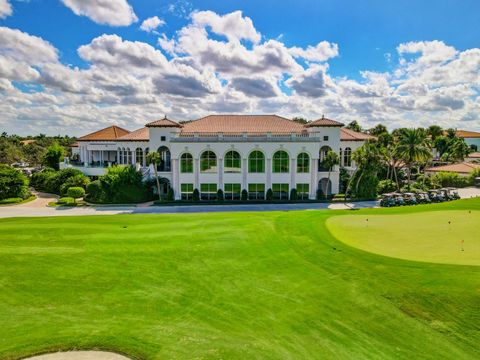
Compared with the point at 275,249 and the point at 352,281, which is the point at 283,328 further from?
the point at 275,249

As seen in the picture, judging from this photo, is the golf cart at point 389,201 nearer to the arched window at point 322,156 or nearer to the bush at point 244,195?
the arched window at point 322,156

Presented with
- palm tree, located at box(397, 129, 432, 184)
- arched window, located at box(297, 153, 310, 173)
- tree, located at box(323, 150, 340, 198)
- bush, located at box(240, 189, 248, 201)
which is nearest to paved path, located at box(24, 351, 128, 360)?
bush, located at box(240, 189, 248, 201)

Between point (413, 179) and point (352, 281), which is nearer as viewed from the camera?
point (352, 281)

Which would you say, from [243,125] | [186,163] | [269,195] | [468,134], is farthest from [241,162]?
[468,134]

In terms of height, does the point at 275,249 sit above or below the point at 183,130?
below

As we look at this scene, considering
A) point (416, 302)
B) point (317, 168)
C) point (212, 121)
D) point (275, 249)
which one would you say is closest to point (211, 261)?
point (275, 249)

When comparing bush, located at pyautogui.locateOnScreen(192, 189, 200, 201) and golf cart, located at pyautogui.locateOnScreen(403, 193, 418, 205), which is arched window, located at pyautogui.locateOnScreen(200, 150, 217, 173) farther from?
golf cart, located at pyautogui.locateOnScreen(403, 193, 418, 205)

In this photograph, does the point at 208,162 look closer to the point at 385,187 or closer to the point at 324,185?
the point at 324,185

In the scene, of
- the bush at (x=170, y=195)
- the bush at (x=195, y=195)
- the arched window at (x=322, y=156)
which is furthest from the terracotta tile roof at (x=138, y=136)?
the arched window at (x=322, y=156)
